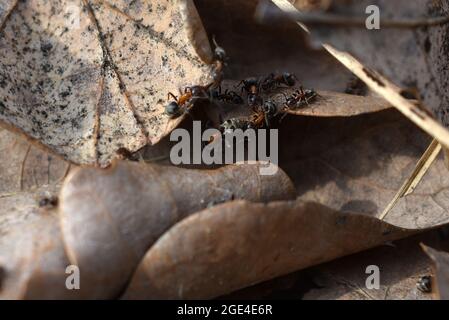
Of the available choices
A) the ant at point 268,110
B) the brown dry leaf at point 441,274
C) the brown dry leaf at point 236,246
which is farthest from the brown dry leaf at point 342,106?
the brown dry leaf at point 441,274

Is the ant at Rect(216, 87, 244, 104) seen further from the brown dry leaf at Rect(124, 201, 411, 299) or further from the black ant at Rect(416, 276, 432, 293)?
the black ant at Rect(416, 276, 432, 293)

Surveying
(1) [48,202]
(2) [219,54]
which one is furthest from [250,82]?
(1) [48,202]

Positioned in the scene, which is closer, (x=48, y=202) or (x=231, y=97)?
(x=48, y=202)

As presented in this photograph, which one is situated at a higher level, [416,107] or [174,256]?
[416,107]

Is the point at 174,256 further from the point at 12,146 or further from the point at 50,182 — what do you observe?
the point at 12,146

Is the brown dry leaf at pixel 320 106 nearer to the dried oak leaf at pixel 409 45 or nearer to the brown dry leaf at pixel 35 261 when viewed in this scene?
the dried oak leaf at pixel 409 45

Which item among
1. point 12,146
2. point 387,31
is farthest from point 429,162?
point 12,146

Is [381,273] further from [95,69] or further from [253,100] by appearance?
[95,69]

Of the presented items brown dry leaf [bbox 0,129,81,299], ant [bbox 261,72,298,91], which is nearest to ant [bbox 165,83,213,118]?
ant [bbox 261,72,298,91]
